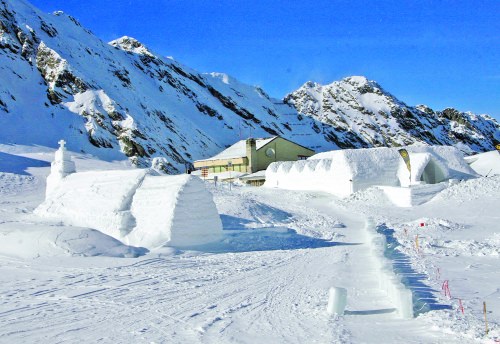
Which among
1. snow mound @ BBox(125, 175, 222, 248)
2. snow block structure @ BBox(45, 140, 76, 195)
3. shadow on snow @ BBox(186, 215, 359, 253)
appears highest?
snow block structure @ BBox(45, 140, 76, 195)

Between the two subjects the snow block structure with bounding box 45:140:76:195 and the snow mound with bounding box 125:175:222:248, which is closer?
the snow mound with bounding box 125:175:222:248

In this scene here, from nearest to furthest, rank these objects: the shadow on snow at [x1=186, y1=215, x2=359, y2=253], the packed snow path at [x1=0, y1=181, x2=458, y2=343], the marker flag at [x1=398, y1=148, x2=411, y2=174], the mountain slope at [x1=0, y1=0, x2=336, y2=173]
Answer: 1. the packed snow path at [x1=0, y1=181, x2=458, y2=343]
2. the shadow on snow at [x1=186, y1=215, x2=359, y2=253]
3. the marker flag at [x1=398, y1=148, x2=411, y2=174]
4. the mountain slope at [x1=0, y1=0, x2=336, y2=173]

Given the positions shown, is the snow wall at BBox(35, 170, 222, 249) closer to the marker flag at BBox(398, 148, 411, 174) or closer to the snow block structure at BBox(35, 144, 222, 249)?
the snow block structure at BBox(35, 144, 222, 249)

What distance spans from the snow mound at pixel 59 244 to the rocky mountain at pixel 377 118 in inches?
3734

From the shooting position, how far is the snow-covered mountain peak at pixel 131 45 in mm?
100637

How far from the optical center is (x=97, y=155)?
2057 inches

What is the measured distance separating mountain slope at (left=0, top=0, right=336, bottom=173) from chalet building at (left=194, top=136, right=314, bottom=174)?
5.85 m

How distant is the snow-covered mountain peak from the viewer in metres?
101

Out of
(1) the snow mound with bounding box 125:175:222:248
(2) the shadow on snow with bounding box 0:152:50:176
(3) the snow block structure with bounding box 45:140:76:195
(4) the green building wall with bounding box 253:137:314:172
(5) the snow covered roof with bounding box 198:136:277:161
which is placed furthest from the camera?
(5) the snow covered roof with bounding box 198:136:277:161

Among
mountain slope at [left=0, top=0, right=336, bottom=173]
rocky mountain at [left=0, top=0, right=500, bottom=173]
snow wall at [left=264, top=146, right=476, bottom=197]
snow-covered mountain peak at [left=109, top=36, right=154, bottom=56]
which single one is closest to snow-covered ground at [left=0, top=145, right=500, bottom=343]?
snow wall at [left=264, top=146, right=476, bottom=197]

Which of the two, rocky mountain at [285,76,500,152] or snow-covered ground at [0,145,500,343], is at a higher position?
rocky mountain at [285,76,500,152]

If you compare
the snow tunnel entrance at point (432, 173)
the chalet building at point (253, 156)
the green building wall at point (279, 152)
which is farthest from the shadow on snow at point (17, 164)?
the snow tunnel entrance at point (432, 173)

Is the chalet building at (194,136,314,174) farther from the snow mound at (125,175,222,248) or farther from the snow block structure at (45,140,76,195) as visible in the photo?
the snow mound at (125,175,222,248)

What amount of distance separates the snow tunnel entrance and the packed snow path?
2105cm
